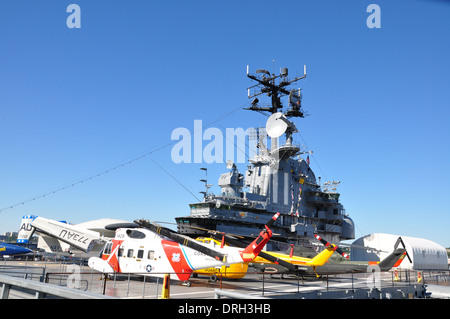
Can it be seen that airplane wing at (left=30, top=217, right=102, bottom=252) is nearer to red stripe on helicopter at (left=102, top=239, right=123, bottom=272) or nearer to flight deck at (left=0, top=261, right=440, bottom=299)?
flight deck at (left=0, top=261, right=440, bottom=299)

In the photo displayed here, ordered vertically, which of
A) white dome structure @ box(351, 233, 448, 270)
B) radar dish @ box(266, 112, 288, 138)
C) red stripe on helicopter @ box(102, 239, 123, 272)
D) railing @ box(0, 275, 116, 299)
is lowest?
white dome structure @ box(351, 233, 448, 270)

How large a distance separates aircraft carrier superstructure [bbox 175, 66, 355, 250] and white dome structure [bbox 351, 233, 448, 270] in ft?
12.7

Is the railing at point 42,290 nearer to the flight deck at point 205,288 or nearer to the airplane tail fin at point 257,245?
the flight deck at point 205,288

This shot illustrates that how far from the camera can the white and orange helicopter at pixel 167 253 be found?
1576 centimetres

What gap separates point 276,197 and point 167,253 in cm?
2756

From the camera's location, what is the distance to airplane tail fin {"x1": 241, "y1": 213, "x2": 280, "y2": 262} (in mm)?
15273

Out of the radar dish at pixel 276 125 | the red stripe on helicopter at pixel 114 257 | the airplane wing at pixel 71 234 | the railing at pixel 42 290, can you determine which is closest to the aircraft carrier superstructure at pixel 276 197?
the radar dish at pixel 276 125

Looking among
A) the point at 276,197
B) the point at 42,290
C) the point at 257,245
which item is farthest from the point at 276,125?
the point at 42,290

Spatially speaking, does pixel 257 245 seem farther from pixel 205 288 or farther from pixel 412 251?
pixel 412 251

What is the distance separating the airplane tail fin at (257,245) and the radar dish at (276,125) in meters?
26.0

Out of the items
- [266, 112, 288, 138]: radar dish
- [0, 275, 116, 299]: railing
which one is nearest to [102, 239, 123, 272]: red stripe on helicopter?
[0, 275, 116, 299]: railing

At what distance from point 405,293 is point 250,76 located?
33.2 m

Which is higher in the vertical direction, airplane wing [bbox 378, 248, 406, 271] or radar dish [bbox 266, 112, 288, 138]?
radar dish [bbox 266, 112, 288, 138]

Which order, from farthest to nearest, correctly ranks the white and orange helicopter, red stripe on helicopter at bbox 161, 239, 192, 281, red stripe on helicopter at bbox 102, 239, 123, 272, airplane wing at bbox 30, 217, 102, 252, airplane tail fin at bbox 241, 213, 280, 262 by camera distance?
airplane wing at bbox 30, 217, 102, 252 → red stripe on helicopter at bbox 102, 239, 123, 272 → red stripe on helicopter at bbox 161, 239, 192, 281 → the white and orange helicopter → airplane tail fin at bbox 241, 213, 280, 262
